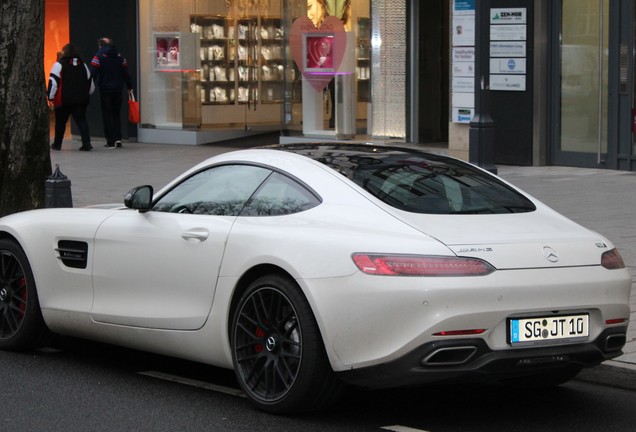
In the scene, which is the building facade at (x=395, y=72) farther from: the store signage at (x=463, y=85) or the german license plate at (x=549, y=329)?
the german license plate at (x=549, y=329)

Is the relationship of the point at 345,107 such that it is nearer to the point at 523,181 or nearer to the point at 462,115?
the point at 462,115

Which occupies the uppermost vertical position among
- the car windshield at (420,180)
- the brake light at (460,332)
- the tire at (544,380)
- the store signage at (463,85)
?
the store signage at (463,85)

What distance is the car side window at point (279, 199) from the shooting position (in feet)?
21.1

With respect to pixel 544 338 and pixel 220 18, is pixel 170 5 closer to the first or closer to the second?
pixel 220 18

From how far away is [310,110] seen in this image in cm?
2181

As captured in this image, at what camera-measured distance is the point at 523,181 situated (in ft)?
53.8

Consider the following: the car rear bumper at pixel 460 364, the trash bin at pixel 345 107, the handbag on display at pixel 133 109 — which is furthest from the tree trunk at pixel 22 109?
the handbag on display at pixel 133 109

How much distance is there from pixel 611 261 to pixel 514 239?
0.56 m

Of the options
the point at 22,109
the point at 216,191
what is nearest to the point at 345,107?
the point at 22,109

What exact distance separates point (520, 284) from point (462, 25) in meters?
13.1

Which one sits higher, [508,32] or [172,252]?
[508,32]

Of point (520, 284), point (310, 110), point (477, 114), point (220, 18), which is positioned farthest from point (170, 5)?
point (520, 284)

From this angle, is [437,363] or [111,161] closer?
[437,363]

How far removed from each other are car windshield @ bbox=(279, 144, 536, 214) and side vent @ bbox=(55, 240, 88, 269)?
4.44 ft
